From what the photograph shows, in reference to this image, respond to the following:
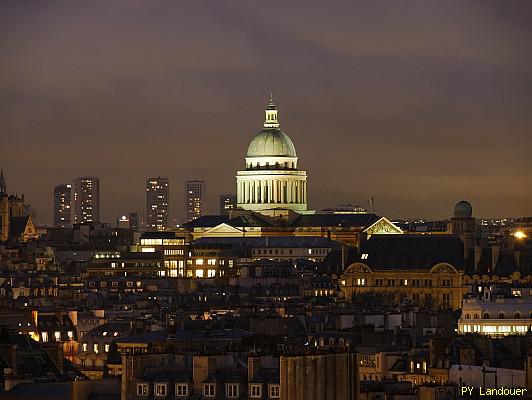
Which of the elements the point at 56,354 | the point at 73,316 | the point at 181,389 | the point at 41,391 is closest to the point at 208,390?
the point at 181,389

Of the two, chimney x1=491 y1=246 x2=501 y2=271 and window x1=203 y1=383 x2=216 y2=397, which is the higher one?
chimney x1=491 y1=246 x2=501 y2=271

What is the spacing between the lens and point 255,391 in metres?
59.3

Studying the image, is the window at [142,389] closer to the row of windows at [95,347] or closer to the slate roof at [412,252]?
the row of windows at [95,347]

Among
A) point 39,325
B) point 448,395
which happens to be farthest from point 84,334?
point 448,395

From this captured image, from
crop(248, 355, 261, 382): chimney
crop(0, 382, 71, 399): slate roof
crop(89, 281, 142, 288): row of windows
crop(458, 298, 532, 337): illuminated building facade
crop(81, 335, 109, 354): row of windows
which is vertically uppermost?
crop(89, 281, 142, 288): row of windows

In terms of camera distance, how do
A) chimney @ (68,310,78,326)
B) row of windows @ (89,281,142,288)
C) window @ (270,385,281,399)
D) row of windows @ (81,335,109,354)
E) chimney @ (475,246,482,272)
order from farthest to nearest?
chimney @ (475,246,482,272), row of windows @ (89,281,142,288), chimney @ (68,310,78,326), row of windows @ (81,335,109,354), window @ (270,385,281,399)

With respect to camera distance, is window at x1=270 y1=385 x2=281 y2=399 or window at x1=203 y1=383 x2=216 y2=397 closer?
window at x1=270 y1=385 x2=281 y2=399

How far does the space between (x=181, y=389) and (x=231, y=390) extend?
3.76ft

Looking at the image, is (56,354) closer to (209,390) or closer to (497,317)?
(209,390)

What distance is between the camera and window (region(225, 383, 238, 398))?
59750mm

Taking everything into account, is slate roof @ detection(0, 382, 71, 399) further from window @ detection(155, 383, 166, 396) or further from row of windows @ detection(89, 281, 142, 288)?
row of windows @ detection(89, 281, 142, 288)

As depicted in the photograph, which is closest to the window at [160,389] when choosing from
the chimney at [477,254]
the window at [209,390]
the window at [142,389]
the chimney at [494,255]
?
the window at [142,389]

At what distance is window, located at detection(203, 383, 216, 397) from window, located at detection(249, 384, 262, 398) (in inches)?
34.2

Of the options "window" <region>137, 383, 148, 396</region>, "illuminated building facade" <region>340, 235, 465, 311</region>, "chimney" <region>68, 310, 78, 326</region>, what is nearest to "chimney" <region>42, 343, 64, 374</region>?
"window" <region>137, 383, 148, 396</region>
